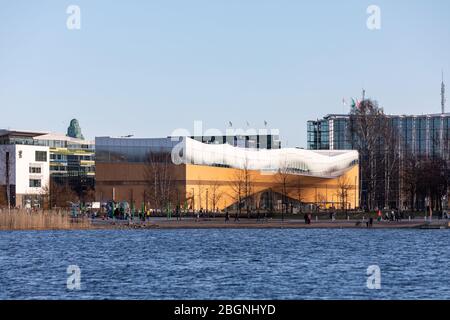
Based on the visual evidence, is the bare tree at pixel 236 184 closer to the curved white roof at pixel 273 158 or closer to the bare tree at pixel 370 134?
the curved white roof at pixel 273 158

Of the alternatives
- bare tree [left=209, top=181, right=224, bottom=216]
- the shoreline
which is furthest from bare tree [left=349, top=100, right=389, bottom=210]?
the shoreline

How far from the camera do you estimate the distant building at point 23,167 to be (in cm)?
18250

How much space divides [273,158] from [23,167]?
44.5 metres

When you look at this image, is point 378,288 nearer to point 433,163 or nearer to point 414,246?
point 414,246

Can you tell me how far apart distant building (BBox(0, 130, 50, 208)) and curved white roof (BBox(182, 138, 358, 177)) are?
30.8m

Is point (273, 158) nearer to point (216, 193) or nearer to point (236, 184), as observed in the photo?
point (236, 184)

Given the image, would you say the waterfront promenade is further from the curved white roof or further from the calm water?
the curved white roof

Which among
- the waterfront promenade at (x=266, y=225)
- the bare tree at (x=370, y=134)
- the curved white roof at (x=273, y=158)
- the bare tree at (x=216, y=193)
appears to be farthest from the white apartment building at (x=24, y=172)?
the waterfront promenade at (x=266, y=225)

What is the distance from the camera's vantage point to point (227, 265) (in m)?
65.9

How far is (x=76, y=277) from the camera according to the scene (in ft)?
182

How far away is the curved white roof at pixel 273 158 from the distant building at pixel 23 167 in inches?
1211

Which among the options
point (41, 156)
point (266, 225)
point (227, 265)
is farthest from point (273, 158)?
point (227, 265)
